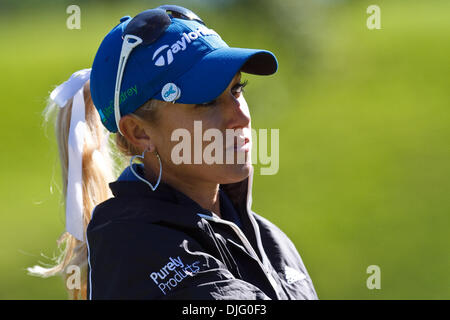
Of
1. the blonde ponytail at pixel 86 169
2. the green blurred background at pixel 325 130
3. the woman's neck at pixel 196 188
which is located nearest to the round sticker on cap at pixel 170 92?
the woman's neck at pixel 196 188

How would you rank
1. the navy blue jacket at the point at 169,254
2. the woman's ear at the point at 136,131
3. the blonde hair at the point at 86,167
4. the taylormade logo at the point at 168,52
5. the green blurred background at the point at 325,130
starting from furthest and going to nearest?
the green blurred background at the point at 325,130
the blonde hair at the point at 86,167
the woman's ear at the point at 136,131
the taylormade logo at the point at 168,52
the navy blue jacket at the point at 169,254

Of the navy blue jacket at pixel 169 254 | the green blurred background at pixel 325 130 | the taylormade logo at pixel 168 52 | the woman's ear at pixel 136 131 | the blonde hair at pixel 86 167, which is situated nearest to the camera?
the navy blue jacket at pixel 169 254

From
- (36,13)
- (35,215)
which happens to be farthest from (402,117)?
(36,13)

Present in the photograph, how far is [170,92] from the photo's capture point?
74.2 inches

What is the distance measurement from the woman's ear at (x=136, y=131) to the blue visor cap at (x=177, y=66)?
38 mm

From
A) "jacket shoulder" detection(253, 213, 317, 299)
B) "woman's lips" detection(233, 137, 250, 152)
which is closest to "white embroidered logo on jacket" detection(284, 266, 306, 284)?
"jacket shoulder" detection(253, 213, 317, 299)

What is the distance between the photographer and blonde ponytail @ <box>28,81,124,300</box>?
2.31 m

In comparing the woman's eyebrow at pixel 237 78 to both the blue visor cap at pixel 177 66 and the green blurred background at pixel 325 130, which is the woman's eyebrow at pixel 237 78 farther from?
the green blurred background at pixel 325 130

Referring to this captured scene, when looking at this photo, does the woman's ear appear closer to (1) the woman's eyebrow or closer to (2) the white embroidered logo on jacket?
(1) the woman's eyebrow

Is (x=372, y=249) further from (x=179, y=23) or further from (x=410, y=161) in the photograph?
(x=179, y=23)

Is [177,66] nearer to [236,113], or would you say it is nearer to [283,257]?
[236,113]

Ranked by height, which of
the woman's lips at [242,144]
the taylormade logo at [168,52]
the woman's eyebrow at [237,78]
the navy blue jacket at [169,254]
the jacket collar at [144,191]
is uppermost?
the taylormade logo at [168,52]

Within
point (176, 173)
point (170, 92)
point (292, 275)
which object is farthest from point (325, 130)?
point (170, 92)

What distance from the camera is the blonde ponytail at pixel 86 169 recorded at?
2314mm
